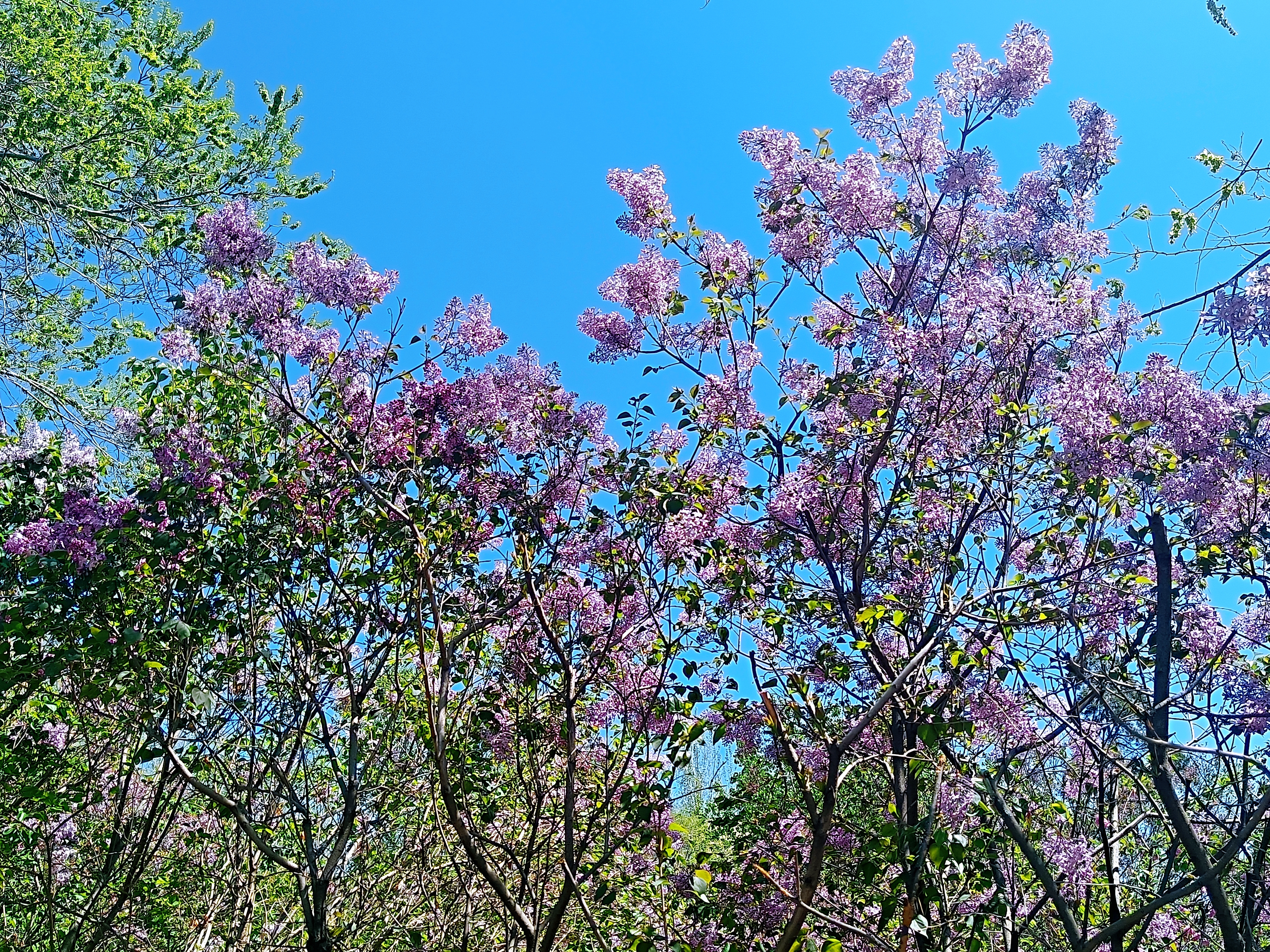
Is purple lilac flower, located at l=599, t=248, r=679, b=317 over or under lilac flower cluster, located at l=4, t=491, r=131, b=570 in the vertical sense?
over

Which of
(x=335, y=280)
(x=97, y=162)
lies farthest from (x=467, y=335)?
(x=97, y=162)

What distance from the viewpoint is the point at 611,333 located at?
379 centimetres

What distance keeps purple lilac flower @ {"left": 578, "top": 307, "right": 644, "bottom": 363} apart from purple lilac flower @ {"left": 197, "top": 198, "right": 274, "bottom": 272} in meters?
1.26

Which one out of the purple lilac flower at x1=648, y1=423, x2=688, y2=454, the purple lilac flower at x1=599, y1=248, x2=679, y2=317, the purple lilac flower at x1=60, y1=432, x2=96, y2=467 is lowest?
the purple lilac flower at x1=648, y1=423, x2=688, y2=454

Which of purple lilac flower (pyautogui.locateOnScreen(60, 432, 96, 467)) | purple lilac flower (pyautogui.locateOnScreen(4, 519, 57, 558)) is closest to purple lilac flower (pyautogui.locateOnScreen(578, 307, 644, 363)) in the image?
purple lilac flower (pyautogui.locateOnScreen(4, 519, 57, 558))

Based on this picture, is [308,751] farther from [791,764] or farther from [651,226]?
[651,226]

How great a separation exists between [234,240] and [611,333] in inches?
57.8

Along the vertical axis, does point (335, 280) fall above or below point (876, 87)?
below

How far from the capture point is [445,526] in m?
3.67

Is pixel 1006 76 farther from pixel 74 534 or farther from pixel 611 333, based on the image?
pixel 74 534

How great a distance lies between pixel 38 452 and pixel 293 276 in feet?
6.45

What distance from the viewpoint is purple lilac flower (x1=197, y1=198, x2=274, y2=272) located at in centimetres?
384

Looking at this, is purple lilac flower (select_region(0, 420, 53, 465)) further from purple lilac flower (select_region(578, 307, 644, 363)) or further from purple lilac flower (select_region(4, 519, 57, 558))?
purple lilac flower (select_region(578, 307, 644, 363))

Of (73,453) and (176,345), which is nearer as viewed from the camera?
(176,345)
